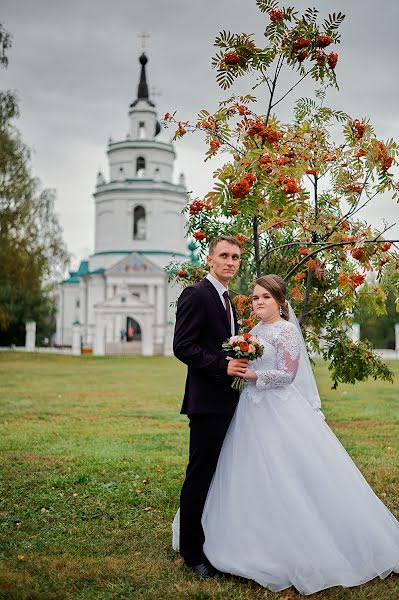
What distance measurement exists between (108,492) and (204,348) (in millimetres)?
3052

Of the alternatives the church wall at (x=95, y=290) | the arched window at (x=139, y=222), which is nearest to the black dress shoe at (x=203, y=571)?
the church wall at (x=95, y=290)

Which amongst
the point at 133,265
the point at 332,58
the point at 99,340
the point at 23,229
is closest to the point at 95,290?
the point at 133,265

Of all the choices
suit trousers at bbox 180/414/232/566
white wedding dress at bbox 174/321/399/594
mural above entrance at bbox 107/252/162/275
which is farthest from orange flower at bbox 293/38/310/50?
mural above entrance at bbox 107/252/162/275

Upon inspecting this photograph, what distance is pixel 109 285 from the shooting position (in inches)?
2080

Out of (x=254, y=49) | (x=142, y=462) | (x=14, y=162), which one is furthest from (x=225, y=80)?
(x=14, y=162)

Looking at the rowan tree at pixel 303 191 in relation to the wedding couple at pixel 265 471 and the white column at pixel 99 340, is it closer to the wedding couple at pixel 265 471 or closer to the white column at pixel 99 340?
the wedding couple at pixel 265 471

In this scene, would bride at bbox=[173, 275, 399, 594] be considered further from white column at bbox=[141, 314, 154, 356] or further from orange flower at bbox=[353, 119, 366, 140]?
white column at bbox=[141, 314, 154, 356]

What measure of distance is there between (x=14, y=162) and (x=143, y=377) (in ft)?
36.5

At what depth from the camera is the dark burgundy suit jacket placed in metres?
4.71

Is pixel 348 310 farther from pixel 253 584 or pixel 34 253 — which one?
pixel 34 253

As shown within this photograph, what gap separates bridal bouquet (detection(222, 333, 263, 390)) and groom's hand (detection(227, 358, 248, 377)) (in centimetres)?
8

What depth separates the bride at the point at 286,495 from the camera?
180 inches

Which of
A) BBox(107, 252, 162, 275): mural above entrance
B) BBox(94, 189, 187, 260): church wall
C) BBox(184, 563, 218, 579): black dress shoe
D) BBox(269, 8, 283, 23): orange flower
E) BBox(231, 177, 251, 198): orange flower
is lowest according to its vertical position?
BBox(184, 563, 218, 579): black dress shoe

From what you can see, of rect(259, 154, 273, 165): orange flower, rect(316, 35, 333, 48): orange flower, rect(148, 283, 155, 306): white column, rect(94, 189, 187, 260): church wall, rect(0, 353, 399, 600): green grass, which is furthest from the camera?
rect(94, 189, 187, 260): church wall
